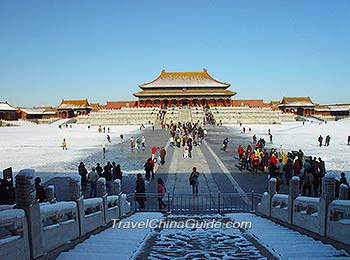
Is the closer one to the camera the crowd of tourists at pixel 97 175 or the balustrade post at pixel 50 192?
the balustrade post at pixel 50 192

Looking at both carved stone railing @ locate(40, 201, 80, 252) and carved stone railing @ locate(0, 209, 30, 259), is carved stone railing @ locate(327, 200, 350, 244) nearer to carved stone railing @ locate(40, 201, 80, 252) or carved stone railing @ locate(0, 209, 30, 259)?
carved stone railing @ locate(40, 201, 80, 252)

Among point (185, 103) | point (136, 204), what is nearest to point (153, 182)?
point (136, 204)

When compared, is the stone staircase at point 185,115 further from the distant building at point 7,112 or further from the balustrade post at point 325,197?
the balustrade post at point 325,197

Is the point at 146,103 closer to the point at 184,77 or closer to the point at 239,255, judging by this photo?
the point at 184,77

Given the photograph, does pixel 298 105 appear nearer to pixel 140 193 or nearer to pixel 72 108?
pixel 72 108

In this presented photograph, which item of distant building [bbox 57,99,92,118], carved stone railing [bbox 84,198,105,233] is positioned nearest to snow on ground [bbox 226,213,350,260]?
carved stone railing [bbox 84,198,105,233]

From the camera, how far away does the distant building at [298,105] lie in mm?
77256

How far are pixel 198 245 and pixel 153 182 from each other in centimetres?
822

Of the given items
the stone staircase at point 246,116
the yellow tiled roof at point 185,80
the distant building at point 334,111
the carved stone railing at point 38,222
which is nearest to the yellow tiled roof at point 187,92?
the yellow tiled roof at point 185,80

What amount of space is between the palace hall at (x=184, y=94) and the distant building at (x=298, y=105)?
52.6 ft

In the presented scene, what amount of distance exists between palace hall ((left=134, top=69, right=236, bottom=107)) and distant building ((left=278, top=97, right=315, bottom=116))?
16027mm

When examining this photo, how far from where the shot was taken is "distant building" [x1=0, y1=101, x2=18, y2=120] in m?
64.5

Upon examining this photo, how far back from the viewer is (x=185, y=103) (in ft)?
246

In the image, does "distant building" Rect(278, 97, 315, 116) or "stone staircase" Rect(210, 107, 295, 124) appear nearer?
"stone staircase" Rect(210, 107, 295, 124)
